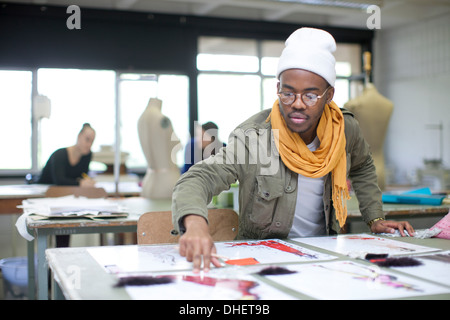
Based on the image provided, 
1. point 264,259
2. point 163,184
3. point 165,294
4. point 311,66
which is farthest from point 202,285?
point 163,184

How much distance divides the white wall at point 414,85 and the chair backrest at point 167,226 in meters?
7.68

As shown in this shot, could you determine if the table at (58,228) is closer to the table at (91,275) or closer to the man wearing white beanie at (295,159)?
the man wearing white beanie at (295,159)

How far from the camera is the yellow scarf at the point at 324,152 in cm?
204

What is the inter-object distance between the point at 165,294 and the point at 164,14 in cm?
893

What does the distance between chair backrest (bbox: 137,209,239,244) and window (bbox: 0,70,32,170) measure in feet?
24.5

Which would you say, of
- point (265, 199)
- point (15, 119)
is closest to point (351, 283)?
point (265, 199)

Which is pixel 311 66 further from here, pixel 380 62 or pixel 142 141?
pixel 380 62

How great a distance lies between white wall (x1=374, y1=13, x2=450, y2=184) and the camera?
9695 millimetres

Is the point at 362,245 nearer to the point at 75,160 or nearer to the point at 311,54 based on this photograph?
the point at 311,54

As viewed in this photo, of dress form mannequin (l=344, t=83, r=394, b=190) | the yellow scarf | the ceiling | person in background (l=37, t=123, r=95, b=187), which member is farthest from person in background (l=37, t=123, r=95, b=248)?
the yellow scarf

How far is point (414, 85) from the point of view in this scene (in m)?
10.4

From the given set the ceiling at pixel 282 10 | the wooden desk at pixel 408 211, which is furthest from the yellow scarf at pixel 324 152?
the ceiling at pixel 282 10

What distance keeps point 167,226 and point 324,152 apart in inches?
27.9
